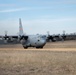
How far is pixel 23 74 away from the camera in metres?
18.0

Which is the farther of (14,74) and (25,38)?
(25,38)

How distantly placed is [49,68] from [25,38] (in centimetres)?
4027

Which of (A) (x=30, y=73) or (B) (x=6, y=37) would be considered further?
(B) (x=6, y=37)

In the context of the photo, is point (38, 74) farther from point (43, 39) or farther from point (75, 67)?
point (43, 39)

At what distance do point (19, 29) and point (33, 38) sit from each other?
1642 centimetres

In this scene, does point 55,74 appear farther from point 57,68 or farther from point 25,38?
point 25,38

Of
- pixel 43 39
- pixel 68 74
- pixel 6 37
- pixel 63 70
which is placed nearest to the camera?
pixel 68 74

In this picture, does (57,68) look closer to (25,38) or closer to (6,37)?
(25,38)

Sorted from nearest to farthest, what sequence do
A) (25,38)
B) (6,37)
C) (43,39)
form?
(43,39), (25,38), (6,37)

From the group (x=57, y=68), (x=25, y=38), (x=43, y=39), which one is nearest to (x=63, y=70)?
(x=57, y=68)

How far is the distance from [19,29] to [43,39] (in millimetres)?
17720

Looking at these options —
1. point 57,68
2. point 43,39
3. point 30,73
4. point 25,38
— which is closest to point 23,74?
point 30,73

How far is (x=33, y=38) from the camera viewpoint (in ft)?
188

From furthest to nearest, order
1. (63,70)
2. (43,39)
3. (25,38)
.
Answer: (25,38), (43,39), (63,70)
